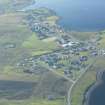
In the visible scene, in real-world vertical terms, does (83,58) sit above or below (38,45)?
above

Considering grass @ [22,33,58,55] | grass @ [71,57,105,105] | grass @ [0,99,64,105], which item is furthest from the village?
grass @ [0,99,64,105]

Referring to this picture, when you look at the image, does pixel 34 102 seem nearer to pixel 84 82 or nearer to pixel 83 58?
pixel 84 82

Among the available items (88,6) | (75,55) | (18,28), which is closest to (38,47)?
(75,55)

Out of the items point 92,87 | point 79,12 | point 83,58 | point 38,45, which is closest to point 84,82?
point 92,87

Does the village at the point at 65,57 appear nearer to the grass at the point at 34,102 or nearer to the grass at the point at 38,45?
the grass at the point at 38,45

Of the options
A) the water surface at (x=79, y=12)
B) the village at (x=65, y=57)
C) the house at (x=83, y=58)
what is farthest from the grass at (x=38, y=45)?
the water surface at (x=79, y=12)

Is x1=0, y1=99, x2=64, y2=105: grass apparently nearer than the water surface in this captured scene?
Yes

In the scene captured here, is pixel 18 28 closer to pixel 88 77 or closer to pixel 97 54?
pixel 97 54

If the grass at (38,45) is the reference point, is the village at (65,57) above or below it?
above

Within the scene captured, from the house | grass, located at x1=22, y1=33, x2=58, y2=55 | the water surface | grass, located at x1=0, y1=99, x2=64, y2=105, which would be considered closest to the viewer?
grass, located at x1=0, y1=99, x2=64, y2=105

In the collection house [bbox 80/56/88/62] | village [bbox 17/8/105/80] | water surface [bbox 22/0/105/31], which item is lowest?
water surface [bbox 22/0/105/31]

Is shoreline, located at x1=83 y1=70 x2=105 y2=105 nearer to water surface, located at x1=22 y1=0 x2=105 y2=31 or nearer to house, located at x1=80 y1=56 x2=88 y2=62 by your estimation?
house, located at x1=80 y1=56 x2=88 y2=62

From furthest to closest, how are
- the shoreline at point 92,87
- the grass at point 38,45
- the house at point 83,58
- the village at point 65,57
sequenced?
the grass at point 38,45 → the house at point 83,58 → the village at point 65,57 → the shoreline at point 92,87
